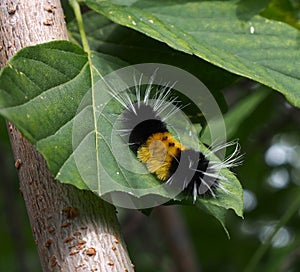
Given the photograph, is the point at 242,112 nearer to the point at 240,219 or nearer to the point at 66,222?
the point at 66,222

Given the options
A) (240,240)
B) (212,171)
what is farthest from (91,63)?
(240,240)

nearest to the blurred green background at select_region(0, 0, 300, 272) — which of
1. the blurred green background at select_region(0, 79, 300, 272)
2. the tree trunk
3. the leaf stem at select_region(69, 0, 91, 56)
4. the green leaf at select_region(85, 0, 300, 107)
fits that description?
the blurred green background at select_region(0, 79, 300, 272)

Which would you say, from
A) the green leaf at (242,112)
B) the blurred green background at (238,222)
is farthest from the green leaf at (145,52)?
the blurred green background at (238,222)

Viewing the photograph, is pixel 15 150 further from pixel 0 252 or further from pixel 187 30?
pixel 0 252

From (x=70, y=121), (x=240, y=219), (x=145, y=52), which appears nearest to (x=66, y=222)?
(x=70, y=121)

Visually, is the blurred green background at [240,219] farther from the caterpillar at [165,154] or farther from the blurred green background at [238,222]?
the caterpillar at [165,154]

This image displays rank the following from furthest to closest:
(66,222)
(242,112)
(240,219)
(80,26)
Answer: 1. (240,219)
2. (242,112)
3. (80,26)
4. (66,222)
